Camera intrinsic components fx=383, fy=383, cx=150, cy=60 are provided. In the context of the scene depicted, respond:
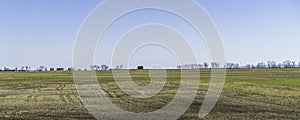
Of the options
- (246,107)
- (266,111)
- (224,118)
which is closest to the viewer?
(224,118)

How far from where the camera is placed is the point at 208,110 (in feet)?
71.2

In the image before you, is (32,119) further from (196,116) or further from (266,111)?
(266,111)

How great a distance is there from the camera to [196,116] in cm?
1892

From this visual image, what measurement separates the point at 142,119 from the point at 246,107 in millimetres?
7803

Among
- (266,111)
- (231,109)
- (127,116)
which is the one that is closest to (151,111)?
(127,116)

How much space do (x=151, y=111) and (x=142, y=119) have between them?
134 inches

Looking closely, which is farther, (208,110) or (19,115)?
(208,110)

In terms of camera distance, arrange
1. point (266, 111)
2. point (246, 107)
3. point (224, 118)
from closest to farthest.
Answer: point (224, 118), point (266, 111), point (246, 107)

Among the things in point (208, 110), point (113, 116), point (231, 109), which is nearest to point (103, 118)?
point (113, 116)

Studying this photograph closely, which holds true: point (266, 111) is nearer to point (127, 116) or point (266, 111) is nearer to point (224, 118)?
point (224, 118)

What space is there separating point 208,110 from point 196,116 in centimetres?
295

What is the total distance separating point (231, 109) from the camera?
2205 cm

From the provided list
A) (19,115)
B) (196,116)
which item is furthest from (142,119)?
(19,115)

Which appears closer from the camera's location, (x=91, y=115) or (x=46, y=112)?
(x=91, y=115)
